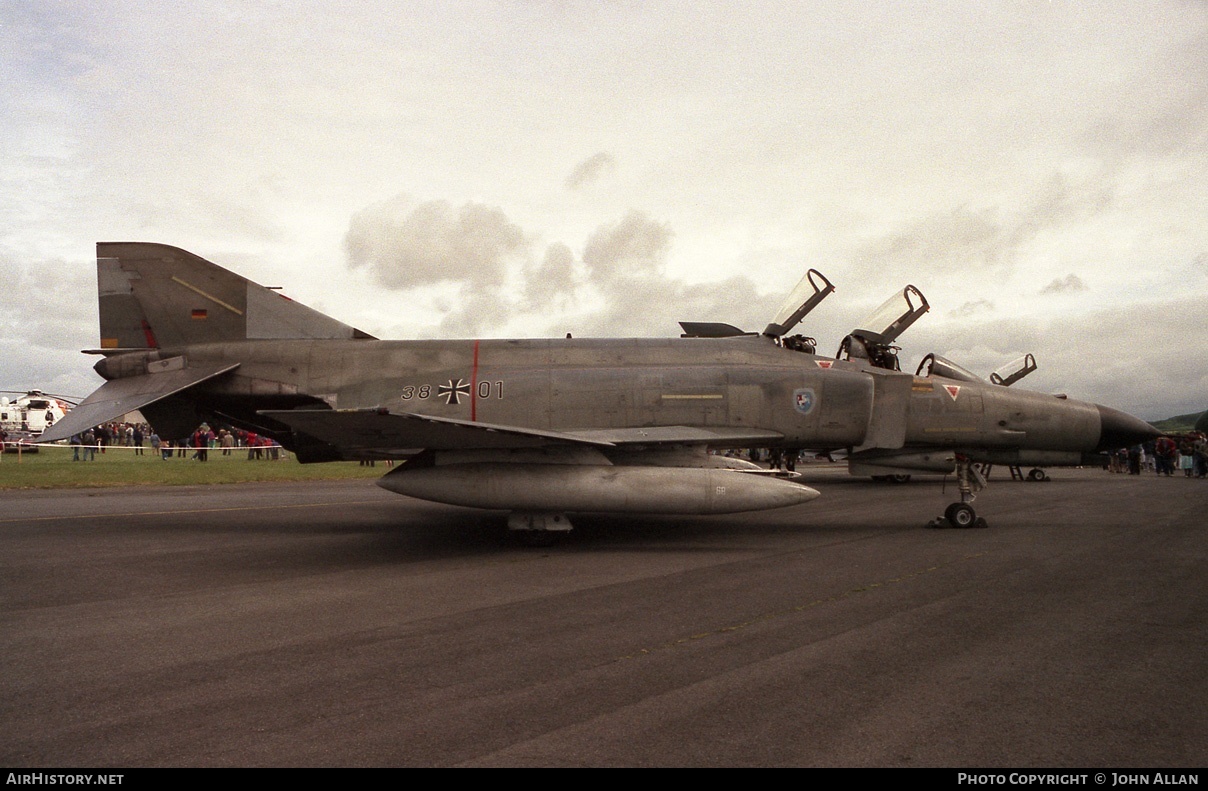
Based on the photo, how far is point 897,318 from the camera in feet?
38.9

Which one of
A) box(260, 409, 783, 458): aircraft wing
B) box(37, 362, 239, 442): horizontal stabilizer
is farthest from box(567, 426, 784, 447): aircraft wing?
box(37, 362, 239, 442): horizontal stabilizer

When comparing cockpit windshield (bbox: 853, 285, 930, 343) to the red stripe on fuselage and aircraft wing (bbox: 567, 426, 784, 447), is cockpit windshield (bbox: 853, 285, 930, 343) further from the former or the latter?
the red stripe on fuselage

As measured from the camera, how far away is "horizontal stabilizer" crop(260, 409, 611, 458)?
8.67 meters

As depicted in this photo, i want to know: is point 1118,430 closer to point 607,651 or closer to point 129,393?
point 607,651

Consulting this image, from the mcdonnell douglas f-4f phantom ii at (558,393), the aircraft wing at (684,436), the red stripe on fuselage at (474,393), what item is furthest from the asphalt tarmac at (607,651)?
the red stripe on fuselage at (474,393)

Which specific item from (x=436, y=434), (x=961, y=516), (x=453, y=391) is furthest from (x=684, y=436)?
(x=961, y=516)

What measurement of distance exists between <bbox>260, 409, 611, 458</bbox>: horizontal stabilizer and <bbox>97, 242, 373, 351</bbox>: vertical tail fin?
2.93m

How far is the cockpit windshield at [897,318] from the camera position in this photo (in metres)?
11.9

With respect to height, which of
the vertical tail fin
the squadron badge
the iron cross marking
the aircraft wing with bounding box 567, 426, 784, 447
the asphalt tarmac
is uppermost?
the vertical tail fin

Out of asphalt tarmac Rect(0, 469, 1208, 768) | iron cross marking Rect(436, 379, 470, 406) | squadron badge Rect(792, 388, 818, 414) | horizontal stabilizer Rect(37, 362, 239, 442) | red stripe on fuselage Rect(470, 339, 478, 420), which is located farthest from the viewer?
squadron badge Rect(792, 388, 818, 414)

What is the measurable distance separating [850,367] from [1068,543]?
12.6 feet

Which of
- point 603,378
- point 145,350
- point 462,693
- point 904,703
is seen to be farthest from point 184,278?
point 904,703

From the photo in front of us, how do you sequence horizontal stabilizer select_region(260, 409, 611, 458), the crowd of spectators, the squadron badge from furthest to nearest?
the crowd of spectators
the squadron badge
horizontal stabilizer select_region(260, 409, 611, 458)
